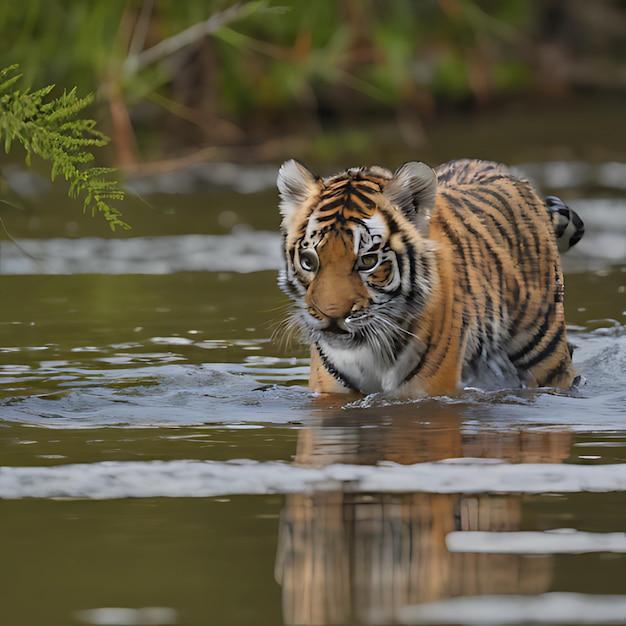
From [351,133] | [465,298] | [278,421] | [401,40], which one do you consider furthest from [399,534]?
[351,133]

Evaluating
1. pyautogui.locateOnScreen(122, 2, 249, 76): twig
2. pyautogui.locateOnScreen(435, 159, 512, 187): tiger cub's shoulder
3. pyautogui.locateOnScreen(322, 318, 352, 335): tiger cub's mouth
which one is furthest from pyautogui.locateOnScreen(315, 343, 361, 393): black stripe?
pyautogui.locateOnScreen(122, 2, 249, 76): twig

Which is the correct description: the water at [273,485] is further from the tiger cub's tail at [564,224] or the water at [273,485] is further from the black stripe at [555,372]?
the tiger cub's tail at [564,224]

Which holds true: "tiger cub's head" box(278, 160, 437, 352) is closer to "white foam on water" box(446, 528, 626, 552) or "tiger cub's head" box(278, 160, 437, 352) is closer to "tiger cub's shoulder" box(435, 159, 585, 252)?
"tiger cub's shoulder" box(435, 159, 585, 252)

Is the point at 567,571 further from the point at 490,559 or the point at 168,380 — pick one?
the point at 168,380

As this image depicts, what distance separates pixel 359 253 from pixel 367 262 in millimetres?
49

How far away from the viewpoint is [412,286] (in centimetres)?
605

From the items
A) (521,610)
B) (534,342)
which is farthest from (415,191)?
(521,610)

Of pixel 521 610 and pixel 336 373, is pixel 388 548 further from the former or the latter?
pixel 336 373

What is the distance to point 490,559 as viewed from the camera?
3793 millimetres

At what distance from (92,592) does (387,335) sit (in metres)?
2.61

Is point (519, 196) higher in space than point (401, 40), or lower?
lower

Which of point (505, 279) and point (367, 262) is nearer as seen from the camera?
point (367, 262)

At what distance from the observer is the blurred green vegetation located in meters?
11.9

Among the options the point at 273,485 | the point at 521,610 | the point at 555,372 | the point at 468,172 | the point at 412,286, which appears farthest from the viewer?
the point at 468,172
